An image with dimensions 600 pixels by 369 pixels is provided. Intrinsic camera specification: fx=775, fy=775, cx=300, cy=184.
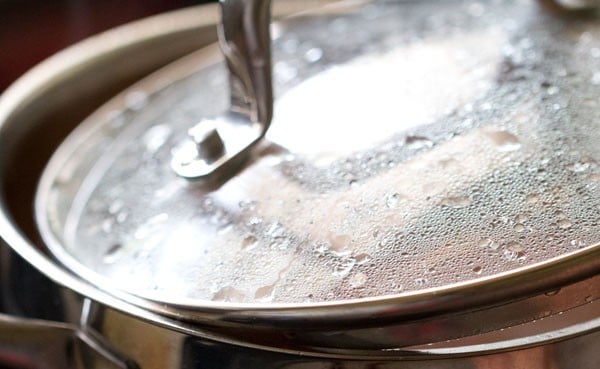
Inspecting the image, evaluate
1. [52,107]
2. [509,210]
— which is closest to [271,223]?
[509,210]

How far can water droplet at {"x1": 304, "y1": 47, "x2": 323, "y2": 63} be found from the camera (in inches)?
31.0

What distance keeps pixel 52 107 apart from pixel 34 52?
2.14 feet

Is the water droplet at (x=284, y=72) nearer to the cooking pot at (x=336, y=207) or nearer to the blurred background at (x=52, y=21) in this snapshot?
the cooking pot at (x=336, y=207)

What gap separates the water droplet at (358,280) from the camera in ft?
1.59

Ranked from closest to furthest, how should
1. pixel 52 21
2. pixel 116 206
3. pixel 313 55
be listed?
pixel 116 206
pixel 313 55
pixel 52 21

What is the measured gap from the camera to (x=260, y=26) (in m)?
0.62

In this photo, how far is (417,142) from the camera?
588 millimetres

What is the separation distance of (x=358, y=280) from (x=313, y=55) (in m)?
0.37

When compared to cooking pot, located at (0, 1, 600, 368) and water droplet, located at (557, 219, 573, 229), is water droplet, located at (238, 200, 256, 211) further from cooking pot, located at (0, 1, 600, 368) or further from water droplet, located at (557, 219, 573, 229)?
water droplet, located at (557, 219, 573, 229)

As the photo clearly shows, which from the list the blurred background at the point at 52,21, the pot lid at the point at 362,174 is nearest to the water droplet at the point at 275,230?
the pot lid at the point at 362,174

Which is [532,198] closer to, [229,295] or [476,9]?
[229,295]

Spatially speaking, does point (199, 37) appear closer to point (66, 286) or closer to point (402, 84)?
point (402, 84)

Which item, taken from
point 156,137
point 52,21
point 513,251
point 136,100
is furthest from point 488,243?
point 52,21

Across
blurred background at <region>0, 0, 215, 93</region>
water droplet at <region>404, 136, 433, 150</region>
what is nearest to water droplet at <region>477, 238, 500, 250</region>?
water droplet at <region>404, 136, 433, 150</region>
